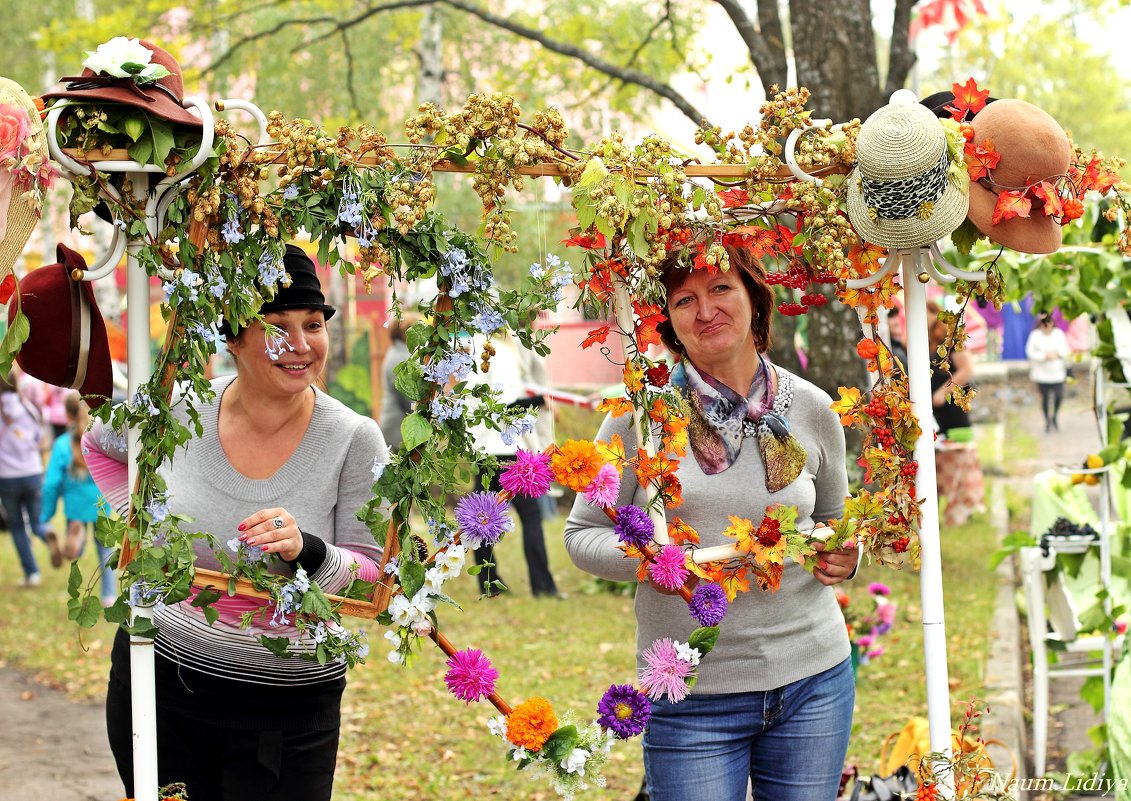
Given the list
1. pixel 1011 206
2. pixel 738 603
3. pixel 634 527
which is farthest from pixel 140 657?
pixel 1011 206

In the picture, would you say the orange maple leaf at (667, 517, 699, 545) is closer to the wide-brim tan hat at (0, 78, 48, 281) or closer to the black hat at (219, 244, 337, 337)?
the black hat at (219, 244, 337, 337)

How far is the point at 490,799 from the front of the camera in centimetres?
494

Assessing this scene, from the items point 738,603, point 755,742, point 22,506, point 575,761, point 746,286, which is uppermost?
point 746,286

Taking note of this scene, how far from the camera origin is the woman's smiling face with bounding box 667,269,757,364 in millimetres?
2662

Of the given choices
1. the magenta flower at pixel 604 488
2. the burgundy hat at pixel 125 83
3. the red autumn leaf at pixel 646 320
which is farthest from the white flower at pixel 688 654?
the burgundy hat at pixel 125 83

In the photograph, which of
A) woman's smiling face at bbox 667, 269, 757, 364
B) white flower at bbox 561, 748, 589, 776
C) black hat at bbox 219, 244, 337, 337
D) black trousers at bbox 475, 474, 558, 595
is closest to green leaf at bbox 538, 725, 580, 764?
white flower at bbox 561, 748, 589, 776

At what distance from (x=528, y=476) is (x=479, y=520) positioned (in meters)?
0.14

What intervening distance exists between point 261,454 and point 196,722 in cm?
62

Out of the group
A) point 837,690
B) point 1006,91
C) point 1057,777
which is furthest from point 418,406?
point 1006,91

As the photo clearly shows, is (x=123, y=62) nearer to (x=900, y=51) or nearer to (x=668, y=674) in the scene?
(x=668, y=674)

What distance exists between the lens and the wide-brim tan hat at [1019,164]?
243 cm

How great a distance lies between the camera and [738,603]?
269 cm

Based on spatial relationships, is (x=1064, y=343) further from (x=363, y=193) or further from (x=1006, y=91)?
(x=363, y=193)

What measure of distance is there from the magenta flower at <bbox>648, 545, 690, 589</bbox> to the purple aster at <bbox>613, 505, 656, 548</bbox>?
0.15 ft
